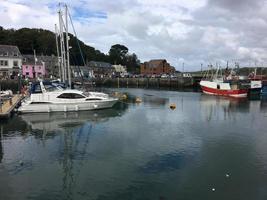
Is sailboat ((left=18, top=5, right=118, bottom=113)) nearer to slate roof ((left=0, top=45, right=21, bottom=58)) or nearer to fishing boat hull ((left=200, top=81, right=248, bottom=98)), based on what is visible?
fishing boat hull ((left=200, top=81, right=248, bottom=98))

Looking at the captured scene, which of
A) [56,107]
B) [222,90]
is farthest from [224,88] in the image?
[56,107]

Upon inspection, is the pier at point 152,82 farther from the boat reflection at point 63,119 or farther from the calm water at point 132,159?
the calm water at point 132,159

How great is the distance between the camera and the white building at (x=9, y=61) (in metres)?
103

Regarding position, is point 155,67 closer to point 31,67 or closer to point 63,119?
point 31,67

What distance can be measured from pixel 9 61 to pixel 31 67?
29.8ft

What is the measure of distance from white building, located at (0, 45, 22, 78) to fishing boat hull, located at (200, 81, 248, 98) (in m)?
58.1

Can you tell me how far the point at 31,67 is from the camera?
11225 centimetres

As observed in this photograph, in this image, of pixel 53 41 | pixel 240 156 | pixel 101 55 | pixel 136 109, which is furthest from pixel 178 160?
pixel 101 55

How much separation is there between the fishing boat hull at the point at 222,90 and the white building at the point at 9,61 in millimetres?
58073

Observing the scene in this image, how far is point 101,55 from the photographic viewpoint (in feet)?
626

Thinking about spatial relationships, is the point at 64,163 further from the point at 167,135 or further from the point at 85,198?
the point at 167,135

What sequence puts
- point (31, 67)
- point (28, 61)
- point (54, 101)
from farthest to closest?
point (28, 61)
point (31, 67)
point (54, 101)

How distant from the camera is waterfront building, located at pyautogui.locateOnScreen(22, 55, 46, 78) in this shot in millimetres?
110144

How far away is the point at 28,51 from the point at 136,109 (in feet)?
356
